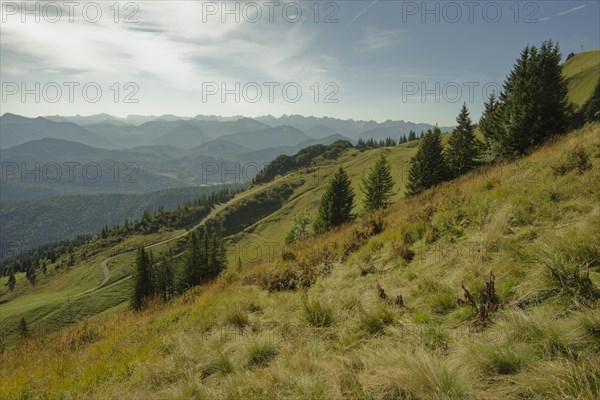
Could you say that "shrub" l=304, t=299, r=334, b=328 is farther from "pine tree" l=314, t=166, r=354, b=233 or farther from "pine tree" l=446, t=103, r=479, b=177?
"pine tree" l=446, t=103, r=479, b=177

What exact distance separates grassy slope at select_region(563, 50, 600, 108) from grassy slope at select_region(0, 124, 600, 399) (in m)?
150

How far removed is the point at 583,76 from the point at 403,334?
196 m

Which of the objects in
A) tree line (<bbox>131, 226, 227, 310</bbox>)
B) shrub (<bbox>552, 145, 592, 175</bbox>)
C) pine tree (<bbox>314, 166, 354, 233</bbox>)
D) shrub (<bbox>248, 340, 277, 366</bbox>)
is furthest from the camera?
tree line (<bbox>131, 226, 227, 310</bbox>)

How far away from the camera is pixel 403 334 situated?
15.8 ft

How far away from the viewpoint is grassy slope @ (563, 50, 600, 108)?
12950cm

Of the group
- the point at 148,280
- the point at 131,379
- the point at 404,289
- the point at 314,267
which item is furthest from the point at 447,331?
the point at 148,280

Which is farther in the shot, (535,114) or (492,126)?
(492,126)

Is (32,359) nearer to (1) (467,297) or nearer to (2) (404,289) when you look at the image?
(2) (404,289)

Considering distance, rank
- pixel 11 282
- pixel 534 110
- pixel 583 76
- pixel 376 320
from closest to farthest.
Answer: pixel 376 320, pixel 534 110, pixel 583 76, pixel 11 282

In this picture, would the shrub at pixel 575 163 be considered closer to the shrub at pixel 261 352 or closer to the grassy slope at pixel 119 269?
the shrub at pixel 261 352

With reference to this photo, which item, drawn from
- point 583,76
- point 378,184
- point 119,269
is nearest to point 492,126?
point 378,184

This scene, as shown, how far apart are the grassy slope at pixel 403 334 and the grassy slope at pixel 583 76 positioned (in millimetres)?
150265

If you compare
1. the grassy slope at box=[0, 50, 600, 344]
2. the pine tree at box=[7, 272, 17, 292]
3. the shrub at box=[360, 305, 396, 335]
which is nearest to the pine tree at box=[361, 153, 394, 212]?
the grassy slope at box=[0, 50, 600, 344]

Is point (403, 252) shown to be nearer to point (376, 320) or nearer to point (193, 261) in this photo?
point (376, 320)
